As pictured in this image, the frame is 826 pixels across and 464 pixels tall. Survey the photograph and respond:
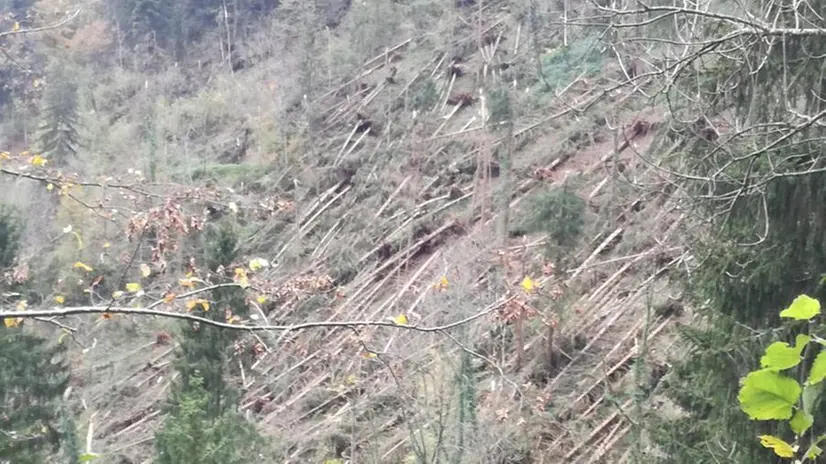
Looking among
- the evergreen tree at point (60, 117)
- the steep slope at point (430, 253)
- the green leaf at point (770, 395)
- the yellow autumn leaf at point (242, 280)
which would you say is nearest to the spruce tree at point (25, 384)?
the steep slope at point (430, 253)

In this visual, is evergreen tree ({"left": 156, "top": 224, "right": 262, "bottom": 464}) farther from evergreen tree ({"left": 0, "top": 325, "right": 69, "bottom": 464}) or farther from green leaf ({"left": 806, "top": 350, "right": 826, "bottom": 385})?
green leaf ({"left": 806, "top": 350, "right": 826, "bottom": 385})

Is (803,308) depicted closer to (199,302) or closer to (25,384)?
(199,302)

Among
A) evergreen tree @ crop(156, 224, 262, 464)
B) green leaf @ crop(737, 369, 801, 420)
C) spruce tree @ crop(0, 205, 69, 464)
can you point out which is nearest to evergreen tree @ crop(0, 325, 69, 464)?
spruce tree @ crop(0, 205, 69, 464)

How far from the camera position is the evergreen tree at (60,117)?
3102 centimetres

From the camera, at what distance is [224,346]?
511 inches

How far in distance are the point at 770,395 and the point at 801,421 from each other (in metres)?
0.05

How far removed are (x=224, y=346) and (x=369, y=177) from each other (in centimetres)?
1325

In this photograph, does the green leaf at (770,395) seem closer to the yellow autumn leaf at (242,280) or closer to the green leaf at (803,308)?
the green leaf at (803,308)

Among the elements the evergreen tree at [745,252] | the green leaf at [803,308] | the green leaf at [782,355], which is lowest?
the evergreen tree at [745,252]

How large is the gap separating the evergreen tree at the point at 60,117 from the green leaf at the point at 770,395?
32.6m

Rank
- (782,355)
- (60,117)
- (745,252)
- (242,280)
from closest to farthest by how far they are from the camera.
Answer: (782,355) < (242,280) < (745,252) < (60,117)

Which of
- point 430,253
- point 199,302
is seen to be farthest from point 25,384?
point 199,302

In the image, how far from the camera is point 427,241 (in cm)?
2189

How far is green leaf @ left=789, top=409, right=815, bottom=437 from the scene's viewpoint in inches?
38.0
